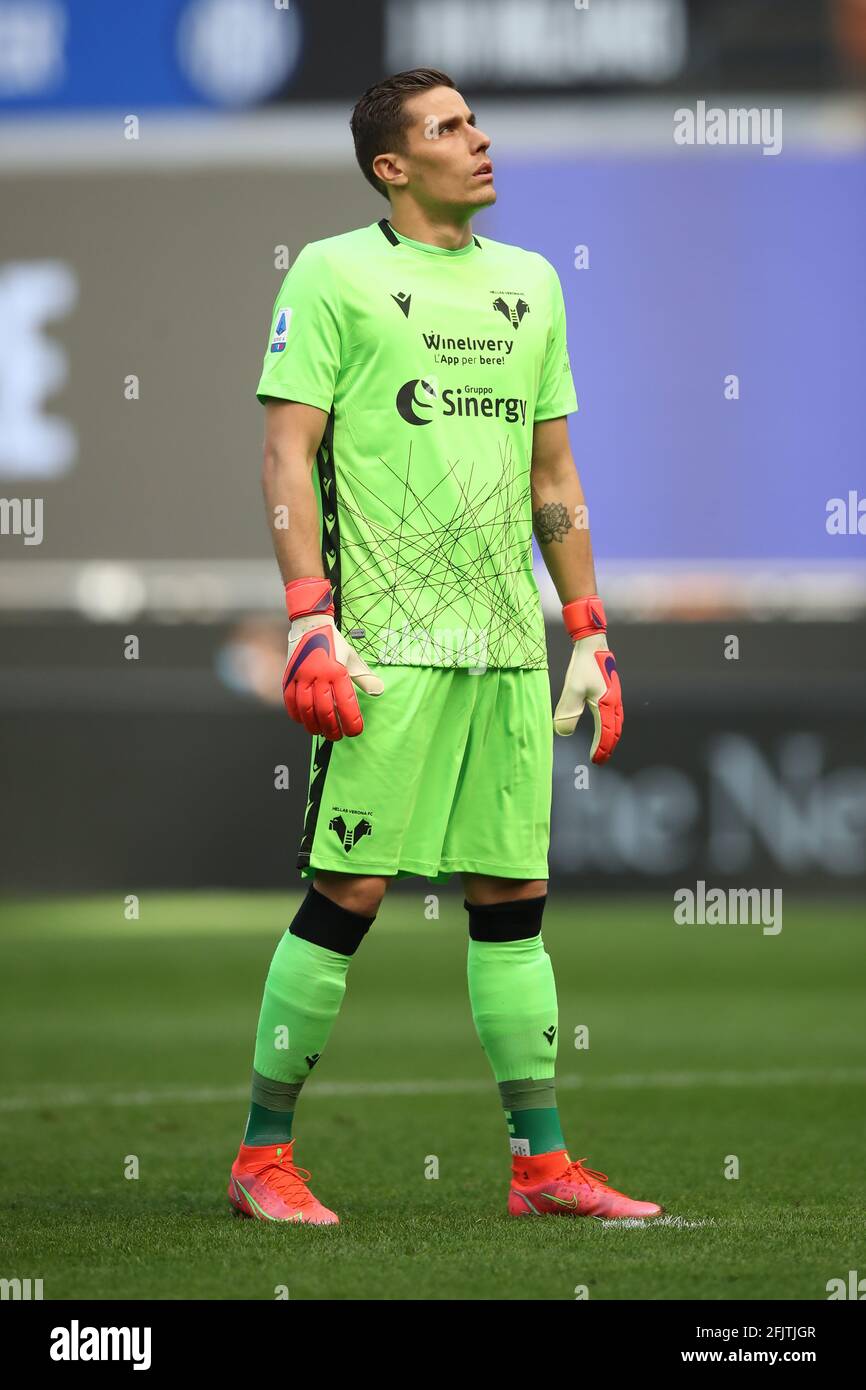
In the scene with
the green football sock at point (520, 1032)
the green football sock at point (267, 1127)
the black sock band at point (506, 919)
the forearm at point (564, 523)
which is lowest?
the green football sock at point (267, 1127)

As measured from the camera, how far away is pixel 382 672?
153 inches

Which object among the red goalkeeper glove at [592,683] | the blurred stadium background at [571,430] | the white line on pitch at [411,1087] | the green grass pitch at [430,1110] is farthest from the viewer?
the blurred stadium background at [571,430]

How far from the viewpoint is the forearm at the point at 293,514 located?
12.6 ft

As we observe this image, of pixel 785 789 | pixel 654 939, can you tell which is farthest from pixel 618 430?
pixel 654 939

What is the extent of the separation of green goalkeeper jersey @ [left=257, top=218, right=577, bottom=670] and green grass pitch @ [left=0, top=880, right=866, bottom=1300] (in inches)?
41.7

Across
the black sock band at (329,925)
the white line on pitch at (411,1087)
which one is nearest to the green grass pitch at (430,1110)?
the white line on pitch at (411,1087)

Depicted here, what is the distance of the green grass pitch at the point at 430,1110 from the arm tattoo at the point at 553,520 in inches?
50.1

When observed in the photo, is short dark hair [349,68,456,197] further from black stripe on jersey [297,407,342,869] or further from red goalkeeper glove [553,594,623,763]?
red goalkeeper glove [553,594,623,763]

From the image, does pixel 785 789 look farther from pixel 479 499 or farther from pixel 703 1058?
pixel 479 499

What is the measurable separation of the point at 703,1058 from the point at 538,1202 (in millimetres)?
2943

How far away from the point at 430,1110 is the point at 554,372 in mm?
2307

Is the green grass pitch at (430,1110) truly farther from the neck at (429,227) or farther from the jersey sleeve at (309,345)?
the neck at (429,227)

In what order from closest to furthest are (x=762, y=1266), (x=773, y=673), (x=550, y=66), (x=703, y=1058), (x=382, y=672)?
(x=762, y=1266) < (x=382, y=672) < (x=703, y=1058) < (x=773, y=673) < (x=550, y=66)

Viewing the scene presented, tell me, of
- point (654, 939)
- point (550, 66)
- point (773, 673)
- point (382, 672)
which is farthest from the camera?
point (550, 66)
